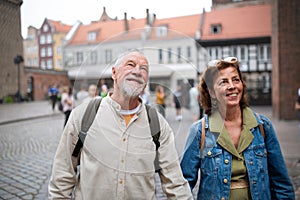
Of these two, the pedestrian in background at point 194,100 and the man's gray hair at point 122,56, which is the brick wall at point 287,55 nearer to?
the pedestrian in background at point 194,100

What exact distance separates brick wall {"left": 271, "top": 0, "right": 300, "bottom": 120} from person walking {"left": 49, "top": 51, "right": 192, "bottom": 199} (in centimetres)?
1116

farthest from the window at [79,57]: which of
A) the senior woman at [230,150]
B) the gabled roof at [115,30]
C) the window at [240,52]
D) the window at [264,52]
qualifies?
the window at [264,52]

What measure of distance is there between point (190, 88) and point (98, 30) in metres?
0.49

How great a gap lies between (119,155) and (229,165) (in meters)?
0.68

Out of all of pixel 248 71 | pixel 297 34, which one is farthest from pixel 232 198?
Answer: pixel 248 71

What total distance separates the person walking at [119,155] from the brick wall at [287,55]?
1116cm

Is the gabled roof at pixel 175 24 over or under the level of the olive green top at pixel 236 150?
over

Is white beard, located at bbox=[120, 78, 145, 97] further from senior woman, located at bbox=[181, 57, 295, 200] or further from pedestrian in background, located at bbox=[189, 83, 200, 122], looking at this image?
senior woman, located at bbox=[181, 57, 295, 200]

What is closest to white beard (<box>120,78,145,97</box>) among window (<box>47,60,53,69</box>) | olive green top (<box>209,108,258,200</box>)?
olive green top (<box>209,108,258,200</box>)

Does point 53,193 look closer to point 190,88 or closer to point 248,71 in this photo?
point 190,88

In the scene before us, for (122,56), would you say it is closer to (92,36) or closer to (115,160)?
(92,36)

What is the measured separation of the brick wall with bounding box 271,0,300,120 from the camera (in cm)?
1130

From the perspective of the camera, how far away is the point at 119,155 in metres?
1.36

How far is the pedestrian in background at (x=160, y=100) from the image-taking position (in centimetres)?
149
